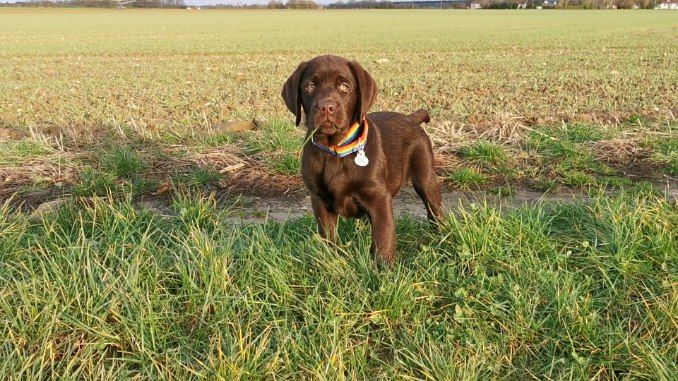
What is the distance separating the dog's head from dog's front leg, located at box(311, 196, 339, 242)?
18.0 inches

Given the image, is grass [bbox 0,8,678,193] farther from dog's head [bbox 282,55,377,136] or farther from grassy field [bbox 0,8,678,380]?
dog's head [bbox 282,55,377,136]

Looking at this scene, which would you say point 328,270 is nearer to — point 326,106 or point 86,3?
point 326,106

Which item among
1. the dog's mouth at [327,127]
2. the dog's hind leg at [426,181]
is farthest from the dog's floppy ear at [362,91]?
the dog's hind leg at [426,181]

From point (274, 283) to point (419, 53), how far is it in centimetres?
1854

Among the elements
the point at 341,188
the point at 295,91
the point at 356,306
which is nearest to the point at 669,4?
the point at 295,91

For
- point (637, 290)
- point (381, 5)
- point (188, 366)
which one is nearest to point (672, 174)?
point (637, 290)

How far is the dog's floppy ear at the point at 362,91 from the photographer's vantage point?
3.42 meters

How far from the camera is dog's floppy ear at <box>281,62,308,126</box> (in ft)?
11.6

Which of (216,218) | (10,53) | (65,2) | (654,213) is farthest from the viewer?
(65,2)

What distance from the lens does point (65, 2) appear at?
352ft

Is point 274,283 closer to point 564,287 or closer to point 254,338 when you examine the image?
point 254,338

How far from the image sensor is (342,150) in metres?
3.27

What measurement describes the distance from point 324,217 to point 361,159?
48cm

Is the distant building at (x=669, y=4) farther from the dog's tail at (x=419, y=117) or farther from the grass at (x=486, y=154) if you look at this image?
the dog's tail at (x=419, y=117)
